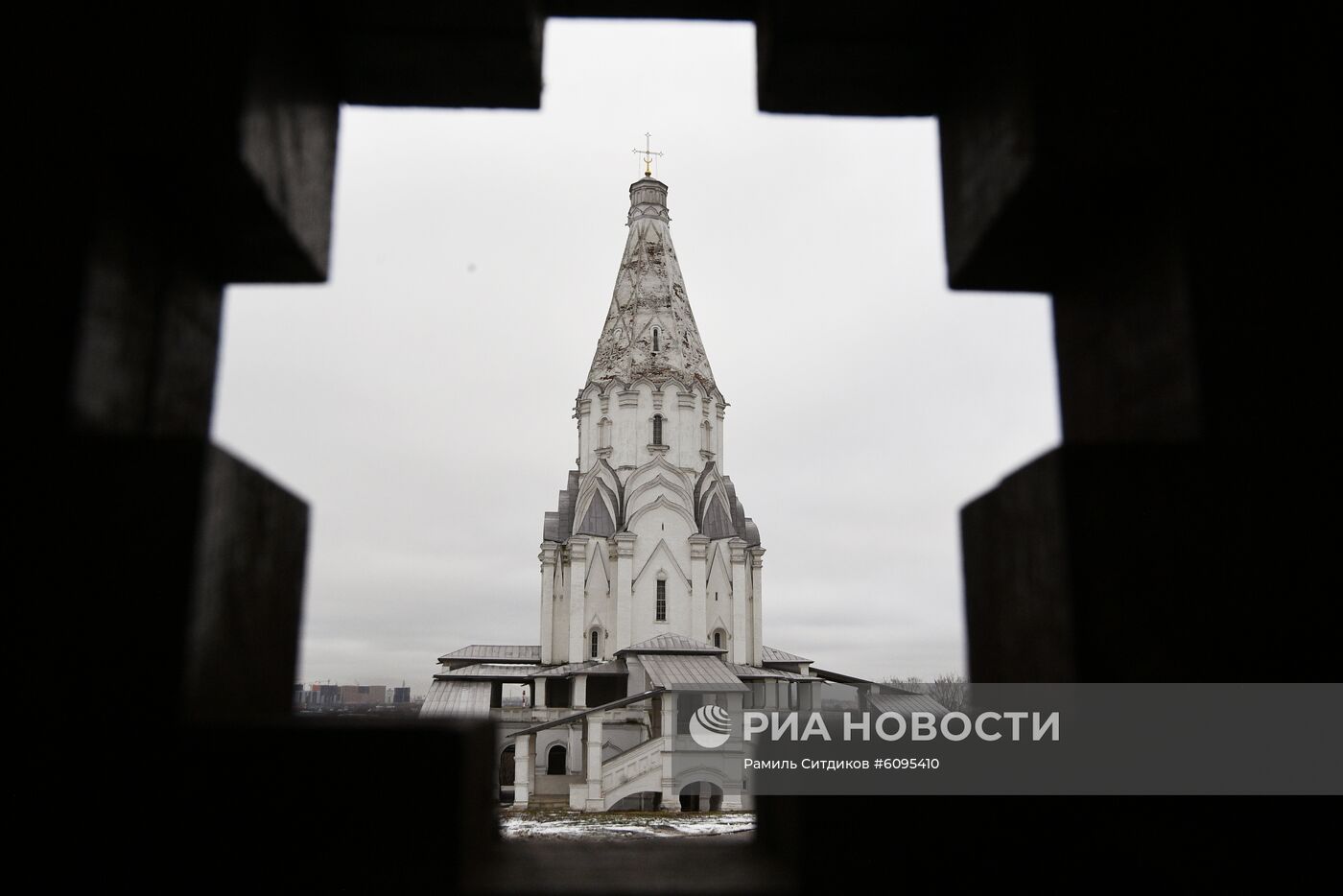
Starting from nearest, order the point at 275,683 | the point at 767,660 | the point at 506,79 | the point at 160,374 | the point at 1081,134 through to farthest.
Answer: the point at 1081,134 < the point at 160,374 < the point at 275,683 < the point at 506,79 < the point at 767,660

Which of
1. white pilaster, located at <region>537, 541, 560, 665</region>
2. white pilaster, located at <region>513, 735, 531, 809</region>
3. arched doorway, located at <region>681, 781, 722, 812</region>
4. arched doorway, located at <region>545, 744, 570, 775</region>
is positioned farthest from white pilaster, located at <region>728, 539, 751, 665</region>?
white pilaster, located at <region>513, 735, 531, 809</region>

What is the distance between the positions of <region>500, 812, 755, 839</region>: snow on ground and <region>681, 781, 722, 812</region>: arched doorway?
73.1 inches

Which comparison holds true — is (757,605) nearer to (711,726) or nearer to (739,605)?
(739,605)

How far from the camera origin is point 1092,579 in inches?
55.0

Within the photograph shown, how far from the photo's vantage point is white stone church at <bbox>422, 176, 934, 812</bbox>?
1115 inches

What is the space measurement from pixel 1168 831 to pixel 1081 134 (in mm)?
1083

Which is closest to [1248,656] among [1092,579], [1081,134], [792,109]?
[1092,579]

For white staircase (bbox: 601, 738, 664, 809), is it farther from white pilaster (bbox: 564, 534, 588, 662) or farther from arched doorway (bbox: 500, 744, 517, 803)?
white pilaster (bbox: 564, 534, 588, 662)

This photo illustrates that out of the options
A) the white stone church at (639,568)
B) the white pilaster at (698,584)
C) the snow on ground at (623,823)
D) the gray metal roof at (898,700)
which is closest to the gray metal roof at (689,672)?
the white stone church at (639,568)

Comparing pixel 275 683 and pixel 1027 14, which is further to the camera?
pixel 275 683

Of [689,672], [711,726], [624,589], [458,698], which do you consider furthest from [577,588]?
[711,726]

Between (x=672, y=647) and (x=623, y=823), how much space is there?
36.2 feet

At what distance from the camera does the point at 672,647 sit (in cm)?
2995

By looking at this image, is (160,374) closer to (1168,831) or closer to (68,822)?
(68,822)
